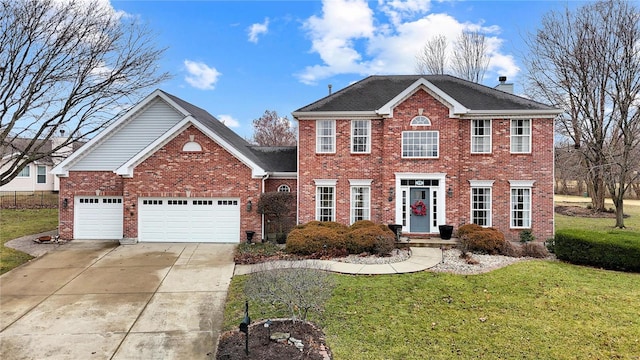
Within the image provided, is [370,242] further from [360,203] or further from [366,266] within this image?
[360,203]

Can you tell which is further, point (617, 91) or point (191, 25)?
point (617, 91)

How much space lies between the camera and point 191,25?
1620 centimetres

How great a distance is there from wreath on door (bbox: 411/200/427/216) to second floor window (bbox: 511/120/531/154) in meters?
4.78

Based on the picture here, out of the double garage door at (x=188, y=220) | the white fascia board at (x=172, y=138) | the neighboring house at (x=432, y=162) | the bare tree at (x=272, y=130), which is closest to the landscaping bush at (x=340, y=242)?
the neighboring house at (x=432, y=162)

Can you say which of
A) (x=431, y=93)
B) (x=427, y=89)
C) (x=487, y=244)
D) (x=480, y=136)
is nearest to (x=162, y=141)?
(x=427, y=89)

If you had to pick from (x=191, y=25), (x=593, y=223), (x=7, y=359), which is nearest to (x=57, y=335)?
(x=7, y=359)

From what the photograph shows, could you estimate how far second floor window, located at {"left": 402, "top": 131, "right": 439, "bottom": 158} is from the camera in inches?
609

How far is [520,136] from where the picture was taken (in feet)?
51.1

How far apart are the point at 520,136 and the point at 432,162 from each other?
4.22 metres

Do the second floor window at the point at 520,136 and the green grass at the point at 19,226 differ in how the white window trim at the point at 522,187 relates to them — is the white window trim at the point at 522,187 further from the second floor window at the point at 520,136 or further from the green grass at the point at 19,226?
the green grass at the point at 19,226

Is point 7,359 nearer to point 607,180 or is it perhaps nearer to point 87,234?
point 87,234

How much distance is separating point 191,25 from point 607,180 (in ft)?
83.9

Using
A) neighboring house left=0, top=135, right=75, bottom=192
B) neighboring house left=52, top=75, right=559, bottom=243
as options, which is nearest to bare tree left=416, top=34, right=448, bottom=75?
neighboring house left=52, top=75, right=559, bottom=243

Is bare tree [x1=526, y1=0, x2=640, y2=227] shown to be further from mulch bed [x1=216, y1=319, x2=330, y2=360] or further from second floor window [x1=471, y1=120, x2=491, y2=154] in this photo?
mulch bed [x1=216, y1=319, x2=330, y2=360]
